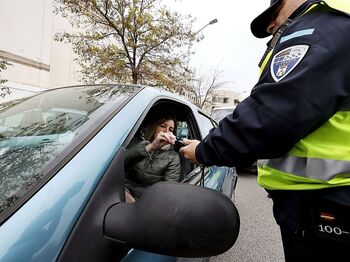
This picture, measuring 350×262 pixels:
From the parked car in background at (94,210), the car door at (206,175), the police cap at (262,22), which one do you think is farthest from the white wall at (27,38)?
the parked car in background at (94,210)

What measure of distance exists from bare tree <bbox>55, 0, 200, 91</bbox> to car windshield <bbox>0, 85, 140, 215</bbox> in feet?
32.7

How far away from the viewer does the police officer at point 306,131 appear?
107 cm

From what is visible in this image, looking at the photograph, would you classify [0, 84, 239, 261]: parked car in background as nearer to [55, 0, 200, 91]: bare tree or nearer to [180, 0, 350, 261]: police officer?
[180, 0, 350, 261]: police officer

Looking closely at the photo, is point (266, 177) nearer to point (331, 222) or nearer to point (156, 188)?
point (331, 222)

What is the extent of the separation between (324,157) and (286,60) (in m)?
0.38

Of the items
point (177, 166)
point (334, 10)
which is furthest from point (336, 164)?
point (177, 166)

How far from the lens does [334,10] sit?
1.12 m

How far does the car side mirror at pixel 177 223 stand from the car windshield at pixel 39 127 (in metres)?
0.32

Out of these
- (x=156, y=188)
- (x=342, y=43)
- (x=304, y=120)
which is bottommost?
(x=156, y=188)

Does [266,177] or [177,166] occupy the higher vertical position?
[266,177]

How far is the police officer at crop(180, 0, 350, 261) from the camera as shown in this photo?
3.50 ft

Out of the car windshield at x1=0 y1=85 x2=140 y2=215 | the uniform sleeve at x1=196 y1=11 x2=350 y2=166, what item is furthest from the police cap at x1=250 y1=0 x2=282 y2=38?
the car windshield at x1=0 y1=85 x2=140 y2=215

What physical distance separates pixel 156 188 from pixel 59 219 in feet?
0.91

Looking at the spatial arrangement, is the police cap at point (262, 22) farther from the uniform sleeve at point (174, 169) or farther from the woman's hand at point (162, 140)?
the uniform sleeve at point (174, 169)
